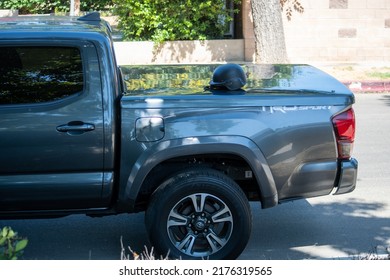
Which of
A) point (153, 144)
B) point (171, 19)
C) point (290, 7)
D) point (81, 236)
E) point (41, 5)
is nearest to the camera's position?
point (153, 144)

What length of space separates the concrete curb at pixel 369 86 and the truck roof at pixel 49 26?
1024 cm

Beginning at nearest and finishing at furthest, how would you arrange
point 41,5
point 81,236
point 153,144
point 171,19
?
1. point 153,144
2. point 81,236
3. point 171,19
4. point 41,5

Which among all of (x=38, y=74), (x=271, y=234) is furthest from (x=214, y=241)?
(x=38, y=74)

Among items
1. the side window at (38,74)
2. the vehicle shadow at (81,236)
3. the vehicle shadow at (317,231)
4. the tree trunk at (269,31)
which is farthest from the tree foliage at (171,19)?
the side window at (38,74)

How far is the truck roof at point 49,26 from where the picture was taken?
579 centimetres

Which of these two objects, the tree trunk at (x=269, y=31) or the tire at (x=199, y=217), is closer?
the tire at (x=199, y=217)

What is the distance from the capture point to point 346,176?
591cm

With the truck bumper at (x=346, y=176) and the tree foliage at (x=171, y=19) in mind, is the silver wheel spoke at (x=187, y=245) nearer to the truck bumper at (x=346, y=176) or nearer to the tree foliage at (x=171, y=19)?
the truck bumper at (x=346, y=176)

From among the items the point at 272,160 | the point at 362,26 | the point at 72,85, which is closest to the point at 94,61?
the point at 72,85

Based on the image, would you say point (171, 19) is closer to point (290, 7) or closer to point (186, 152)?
point (290, 7)

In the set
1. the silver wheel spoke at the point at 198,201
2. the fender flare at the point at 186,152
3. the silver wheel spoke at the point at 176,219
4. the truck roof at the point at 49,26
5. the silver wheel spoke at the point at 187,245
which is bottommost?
the silver wheel spoke at the point at 187,245

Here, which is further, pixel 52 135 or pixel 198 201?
pixel 198 201

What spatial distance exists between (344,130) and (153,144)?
1.50 metres

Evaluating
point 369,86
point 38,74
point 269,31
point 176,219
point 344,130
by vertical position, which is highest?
point 38,74
